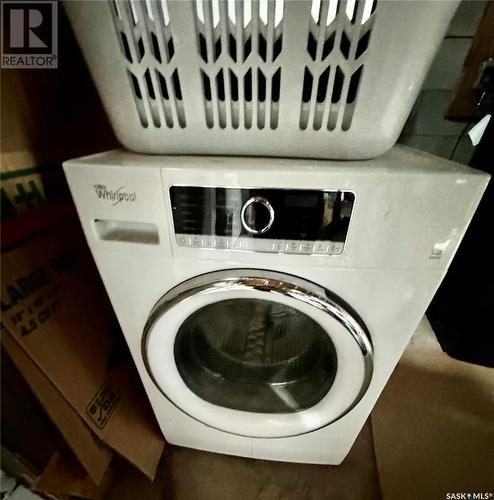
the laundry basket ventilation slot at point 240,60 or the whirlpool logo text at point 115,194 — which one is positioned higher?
the laundry basket ventilation slot at point 240,60

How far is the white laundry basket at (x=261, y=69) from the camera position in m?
0.42

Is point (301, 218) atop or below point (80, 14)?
below

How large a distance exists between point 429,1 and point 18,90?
717 mm

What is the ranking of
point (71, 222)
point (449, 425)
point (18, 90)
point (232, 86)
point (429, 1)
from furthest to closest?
point (449, 425), point (71, 222), point (18, 90), point (232, 86), point (429, 1)

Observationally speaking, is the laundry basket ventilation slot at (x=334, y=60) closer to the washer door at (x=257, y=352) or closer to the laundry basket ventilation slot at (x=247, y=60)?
the laundry basket ventilation slot at (x=247, y=60)

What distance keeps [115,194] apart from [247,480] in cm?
87

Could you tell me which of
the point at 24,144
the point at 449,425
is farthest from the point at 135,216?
the point at 449,425

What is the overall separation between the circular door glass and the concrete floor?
0.29m

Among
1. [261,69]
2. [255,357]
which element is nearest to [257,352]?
[255,357]

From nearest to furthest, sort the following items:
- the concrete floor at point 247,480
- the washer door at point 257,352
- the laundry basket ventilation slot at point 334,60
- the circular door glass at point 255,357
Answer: the laundry basket ventilation slot at point 334,60, the washer door at point 257,352, the circular door glass at point 255,357, the concrete floor at point 247,480

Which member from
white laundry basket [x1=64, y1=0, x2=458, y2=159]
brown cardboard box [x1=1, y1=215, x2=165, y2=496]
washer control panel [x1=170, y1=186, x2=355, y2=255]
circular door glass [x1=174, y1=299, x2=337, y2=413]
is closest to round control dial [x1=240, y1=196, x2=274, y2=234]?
washer control panel [x1=170, y1=186, x2=355, y2=255]

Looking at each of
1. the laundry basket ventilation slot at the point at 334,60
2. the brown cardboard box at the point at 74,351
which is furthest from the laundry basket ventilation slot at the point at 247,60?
the brown cardboard box at the point at 74,351

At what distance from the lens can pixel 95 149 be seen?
35.8 inches

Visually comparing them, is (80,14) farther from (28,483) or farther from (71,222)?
(28,483)
